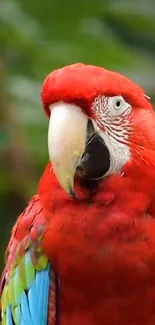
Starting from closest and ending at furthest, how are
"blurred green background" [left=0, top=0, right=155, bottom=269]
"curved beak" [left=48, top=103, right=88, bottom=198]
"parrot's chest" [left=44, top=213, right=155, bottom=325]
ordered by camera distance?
"curved beak" [left=48, top=103, right=88, bottom=198]
"parrot's chest" [left=44, top=213, right=155, bottom=325]
"blurred green background" [left=0, top=0, right=155, bottom=269]

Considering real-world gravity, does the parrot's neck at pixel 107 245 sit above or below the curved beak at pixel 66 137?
below

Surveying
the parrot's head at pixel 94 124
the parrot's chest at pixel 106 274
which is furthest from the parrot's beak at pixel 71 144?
the parrot's chest at pixel 106 274

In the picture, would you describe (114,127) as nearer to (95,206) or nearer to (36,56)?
(95,206)

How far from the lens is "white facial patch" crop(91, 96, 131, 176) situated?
56.1 inches

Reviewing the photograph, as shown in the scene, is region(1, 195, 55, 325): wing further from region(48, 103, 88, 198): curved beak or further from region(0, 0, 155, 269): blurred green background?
region(0, 0, 155, 269): blurred green background

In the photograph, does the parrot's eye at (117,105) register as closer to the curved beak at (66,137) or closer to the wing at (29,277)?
the curved beak at (66,137)

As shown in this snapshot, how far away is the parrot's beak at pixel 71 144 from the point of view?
138 cm

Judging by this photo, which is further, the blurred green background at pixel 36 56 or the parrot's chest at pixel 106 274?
the blurred green background at pixel 36 56

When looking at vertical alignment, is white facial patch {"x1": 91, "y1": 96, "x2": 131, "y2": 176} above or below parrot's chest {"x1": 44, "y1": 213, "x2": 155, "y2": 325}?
above

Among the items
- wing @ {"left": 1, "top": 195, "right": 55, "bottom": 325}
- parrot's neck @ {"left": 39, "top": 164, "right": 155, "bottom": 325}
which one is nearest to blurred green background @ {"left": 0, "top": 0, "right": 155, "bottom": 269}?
wing @ {"left": 1, "top": 195, "right": 55, "bottom": 325}

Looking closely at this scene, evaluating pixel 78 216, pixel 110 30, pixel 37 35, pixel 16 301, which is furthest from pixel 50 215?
pixel 110 30

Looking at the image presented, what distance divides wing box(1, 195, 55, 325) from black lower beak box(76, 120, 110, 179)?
161 millimetres

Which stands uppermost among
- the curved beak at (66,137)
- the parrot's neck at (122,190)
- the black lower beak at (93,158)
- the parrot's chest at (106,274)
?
the curved beak at (66,137)

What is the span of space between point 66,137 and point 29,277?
359 millimetres
